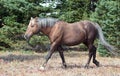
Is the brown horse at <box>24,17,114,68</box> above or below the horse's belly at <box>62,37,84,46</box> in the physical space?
above

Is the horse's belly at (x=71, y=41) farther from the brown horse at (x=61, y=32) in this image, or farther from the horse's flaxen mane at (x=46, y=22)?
the horse's flaxen mane at (x=46, y=22)

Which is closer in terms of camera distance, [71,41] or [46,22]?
[46,22]

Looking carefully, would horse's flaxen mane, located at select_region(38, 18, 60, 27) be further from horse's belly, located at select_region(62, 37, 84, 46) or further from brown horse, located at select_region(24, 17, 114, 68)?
horse's belly, located at select_region(62, 37, 84, 46)

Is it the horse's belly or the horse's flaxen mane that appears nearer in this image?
the horse's flaxen mane

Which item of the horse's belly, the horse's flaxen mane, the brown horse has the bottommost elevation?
the horse's belly

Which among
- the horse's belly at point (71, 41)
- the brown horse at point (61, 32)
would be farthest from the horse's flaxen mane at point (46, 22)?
the horse's belly at point (71, 41)

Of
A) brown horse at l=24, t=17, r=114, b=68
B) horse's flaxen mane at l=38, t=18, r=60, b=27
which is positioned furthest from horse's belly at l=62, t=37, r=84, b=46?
horse's flaxen mane at l=38, t=18, r=60, b=27

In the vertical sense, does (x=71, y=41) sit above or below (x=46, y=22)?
below

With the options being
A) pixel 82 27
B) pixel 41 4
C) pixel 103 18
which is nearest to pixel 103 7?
pixel 103 18

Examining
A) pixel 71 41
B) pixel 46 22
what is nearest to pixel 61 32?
pixel 71 41

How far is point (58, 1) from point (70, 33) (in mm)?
11842

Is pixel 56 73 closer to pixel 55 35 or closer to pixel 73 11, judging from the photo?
pixel 55 35

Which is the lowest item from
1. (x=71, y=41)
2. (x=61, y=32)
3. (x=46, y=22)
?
(x=71, y=41)

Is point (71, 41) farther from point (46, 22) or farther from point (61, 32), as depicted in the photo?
point (46, 22)
